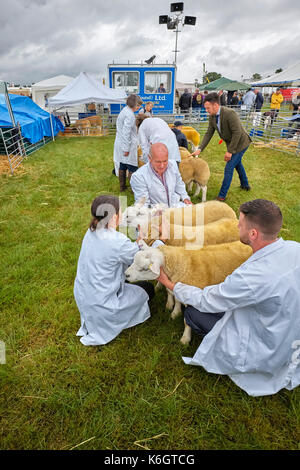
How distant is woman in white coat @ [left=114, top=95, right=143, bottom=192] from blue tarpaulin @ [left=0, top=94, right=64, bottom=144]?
5.68 metres

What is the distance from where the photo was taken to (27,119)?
11.1 meters

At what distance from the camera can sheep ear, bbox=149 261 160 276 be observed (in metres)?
2.34

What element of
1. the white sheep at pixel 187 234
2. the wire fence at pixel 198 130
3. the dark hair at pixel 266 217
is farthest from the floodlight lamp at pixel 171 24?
the dark hair at pixel 266 217

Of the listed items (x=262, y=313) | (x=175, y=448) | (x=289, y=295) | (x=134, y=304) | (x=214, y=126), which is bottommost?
(x=175, y=448)

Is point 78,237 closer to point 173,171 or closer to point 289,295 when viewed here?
point 173,171

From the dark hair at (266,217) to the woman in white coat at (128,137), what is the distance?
15.2 ft

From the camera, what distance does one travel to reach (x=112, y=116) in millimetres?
15438

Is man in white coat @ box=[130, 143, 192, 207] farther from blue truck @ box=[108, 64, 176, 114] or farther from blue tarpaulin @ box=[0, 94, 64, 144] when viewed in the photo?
blue truck @ box=[108, 64, 176, 114]

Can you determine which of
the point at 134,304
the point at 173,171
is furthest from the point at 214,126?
the point at 134,304

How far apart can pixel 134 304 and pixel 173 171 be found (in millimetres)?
2102

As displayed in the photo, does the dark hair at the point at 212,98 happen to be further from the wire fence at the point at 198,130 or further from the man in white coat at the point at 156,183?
the wire fence at the point at 198,130

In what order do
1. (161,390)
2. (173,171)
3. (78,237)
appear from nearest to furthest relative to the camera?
(161,390)
(173,171)
(78,237)

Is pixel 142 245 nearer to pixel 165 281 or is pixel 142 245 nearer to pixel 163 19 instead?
pixel 165 281

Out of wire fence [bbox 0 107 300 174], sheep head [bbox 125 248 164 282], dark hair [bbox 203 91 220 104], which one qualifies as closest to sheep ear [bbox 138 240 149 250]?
sheep head [bbox 125 248 164 282]
